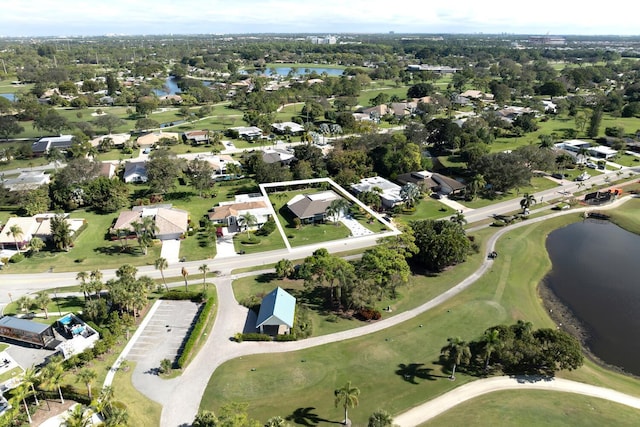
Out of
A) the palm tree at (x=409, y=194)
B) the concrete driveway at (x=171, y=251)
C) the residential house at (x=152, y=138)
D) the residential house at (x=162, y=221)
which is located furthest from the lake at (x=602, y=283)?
the residential house at (x=152, y=138)

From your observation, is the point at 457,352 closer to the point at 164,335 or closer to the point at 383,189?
A: the point at 164,335

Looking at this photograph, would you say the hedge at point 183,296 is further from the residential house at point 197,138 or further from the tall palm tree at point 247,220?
the residential house at point 197,138

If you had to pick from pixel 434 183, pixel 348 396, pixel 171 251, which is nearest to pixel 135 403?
pixel 348 396

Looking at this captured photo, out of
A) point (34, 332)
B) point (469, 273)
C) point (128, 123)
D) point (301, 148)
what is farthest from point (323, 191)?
point (128, 123)

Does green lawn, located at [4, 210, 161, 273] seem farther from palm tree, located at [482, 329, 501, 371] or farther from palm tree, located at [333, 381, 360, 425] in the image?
palm tree, located at [482, 329, 501, 371]

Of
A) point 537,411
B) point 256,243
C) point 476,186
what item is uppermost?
point 476,186

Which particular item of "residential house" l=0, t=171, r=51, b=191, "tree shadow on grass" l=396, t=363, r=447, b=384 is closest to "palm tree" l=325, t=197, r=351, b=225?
"tree shadow on grass" l=396, t=363, r=447, b=384
